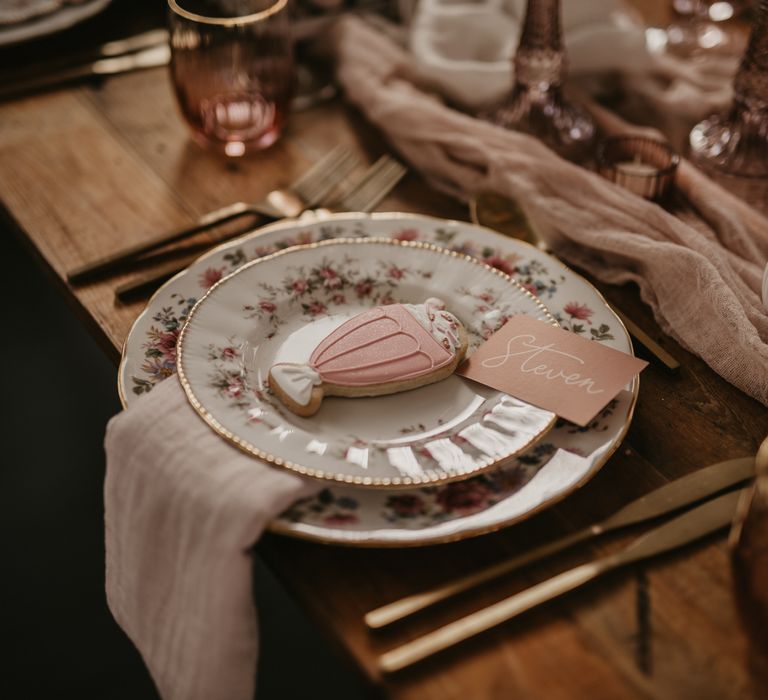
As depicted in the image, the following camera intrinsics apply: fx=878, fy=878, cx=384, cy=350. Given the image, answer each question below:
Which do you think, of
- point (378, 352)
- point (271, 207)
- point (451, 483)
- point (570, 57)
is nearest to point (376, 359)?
point (378, 352)

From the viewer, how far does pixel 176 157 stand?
103 centimetres

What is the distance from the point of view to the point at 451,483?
1.98 ft

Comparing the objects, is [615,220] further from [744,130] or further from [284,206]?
[284,206]

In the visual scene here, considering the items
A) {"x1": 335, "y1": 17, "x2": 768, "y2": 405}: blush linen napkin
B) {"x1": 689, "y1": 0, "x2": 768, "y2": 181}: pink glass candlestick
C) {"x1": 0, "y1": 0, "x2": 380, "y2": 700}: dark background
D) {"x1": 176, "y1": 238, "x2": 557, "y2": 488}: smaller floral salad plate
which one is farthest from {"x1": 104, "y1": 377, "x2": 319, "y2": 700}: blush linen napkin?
{"x1": 689, "y1": 0, "x2": 768, "y2": 181}: pink glass candlestick

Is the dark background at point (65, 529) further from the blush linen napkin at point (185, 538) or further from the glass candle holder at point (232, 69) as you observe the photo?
the blush linen napkin at point (185, 538)

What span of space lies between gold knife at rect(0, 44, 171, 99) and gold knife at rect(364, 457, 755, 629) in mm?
884

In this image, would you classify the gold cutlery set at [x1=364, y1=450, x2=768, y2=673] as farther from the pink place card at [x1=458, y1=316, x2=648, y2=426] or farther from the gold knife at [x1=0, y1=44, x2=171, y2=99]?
the gold knife at [x1=0, y1=44, x2=171, y2=99]

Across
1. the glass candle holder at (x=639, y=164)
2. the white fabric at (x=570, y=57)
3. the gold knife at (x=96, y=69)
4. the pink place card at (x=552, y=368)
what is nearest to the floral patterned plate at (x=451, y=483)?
the pink place card at (x=552, y=368)

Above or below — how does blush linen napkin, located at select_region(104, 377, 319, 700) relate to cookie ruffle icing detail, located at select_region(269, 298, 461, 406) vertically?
below

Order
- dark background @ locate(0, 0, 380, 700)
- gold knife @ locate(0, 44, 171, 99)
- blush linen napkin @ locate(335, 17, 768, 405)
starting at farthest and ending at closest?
dark background @ locate(0, 0, 380, 700) < gold knife @ locate(0, 44, 171, 99) < blush linen napkin @ locate(335, 17, 768, 405)

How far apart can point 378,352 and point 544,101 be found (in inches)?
18.2

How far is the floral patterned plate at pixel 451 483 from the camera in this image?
0.57 meters

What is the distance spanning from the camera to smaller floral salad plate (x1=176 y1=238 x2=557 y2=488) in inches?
23.8

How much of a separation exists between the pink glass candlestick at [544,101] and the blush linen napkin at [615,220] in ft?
0.16
